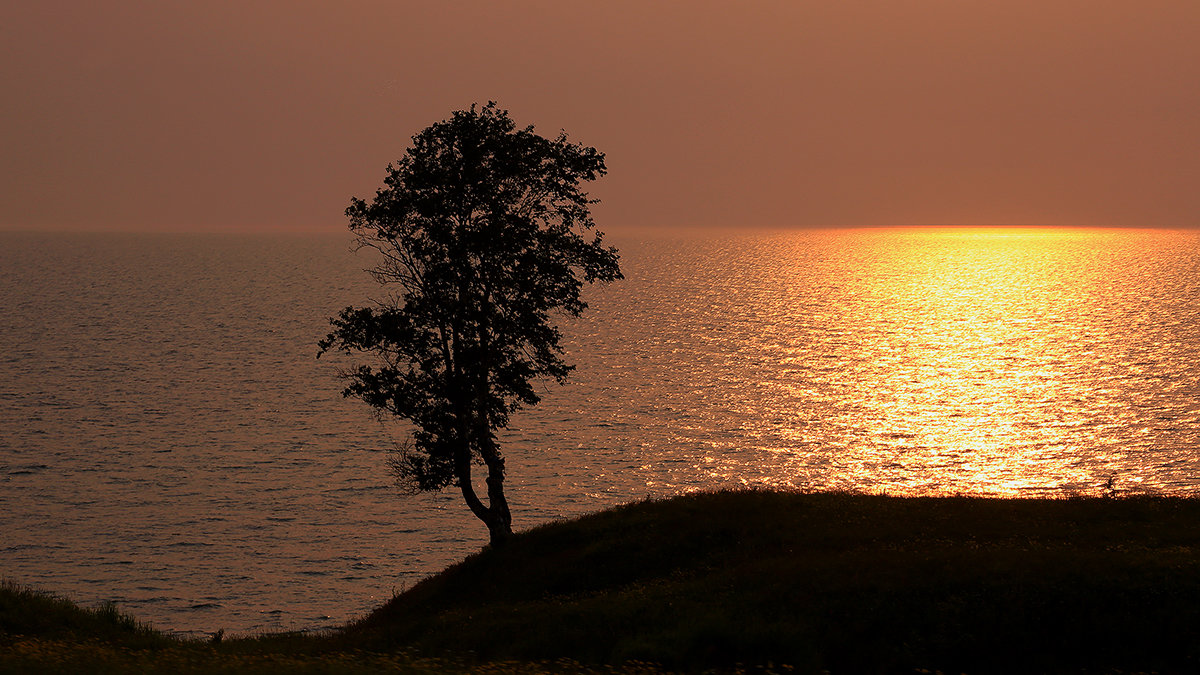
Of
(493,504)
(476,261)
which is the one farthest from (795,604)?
(476,261)

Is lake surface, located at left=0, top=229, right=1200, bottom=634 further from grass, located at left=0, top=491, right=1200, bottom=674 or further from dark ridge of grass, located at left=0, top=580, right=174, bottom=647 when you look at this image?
grass, located at left=0, top=491, right=1200, bottom=674

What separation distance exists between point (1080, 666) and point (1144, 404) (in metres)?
85.2

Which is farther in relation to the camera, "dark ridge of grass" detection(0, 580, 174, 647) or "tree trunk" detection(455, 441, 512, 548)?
"tree trunk" detection(455, 441, 512, 548)

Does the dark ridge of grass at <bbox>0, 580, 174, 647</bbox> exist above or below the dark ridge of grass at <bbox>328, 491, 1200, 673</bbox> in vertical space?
below

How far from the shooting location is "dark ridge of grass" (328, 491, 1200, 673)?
29.6 m

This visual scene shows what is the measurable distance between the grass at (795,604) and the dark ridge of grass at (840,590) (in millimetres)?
74

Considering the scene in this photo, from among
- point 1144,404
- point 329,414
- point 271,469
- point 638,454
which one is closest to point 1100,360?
point 1144,404

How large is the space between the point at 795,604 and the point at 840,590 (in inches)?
61.6

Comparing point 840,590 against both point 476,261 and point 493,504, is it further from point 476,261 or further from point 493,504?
point 476,261

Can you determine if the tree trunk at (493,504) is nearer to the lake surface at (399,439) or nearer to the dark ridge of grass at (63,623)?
the lake surface at (399,439)

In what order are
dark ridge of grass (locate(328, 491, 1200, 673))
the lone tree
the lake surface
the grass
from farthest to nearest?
the lake surface, the lone tree, dark ridge of grass (locate(328, 491, 1200, 673)), the grass

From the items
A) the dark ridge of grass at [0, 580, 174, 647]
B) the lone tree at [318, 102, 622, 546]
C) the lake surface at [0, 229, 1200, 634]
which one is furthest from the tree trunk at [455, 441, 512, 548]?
the dark ridge of grass at [0, 580, 174, 647]

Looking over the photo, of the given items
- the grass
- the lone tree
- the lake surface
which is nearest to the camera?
the grass

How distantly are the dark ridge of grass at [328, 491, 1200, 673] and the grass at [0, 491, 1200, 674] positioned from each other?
74 millimetres
